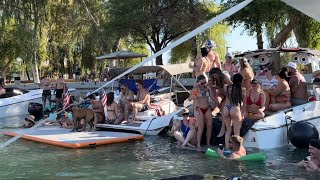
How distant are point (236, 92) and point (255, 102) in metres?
0.81

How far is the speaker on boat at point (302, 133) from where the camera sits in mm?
10049

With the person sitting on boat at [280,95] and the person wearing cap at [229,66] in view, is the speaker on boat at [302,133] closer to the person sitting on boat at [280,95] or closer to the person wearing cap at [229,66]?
the person sitting on boat at [280,95]

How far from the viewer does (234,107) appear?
33.1 ft

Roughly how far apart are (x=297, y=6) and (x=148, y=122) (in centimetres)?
915

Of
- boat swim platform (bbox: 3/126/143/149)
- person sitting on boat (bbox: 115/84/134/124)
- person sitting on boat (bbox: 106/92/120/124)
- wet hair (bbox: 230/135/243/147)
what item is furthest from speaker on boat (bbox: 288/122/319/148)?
person sitting on boat (bbox: 106/92/120/124)

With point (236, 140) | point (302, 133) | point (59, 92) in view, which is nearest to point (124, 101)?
point (236, 140)

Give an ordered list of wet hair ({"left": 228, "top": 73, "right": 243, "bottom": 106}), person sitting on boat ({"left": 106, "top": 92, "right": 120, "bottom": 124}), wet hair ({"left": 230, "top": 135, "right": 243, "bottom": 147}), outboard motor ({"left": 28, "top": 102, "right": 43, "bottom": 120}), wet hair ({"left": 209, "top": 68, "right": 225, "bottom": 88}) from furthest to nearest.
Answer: outboard motor ({"left": 28, "top": 102, "right": 43, "bottom": 120}) → person sitting on boat ({"left": 106, "top": 92, "right": 120, "bottom": 124}) → wet hair ({"left": 209, "top": 68, "right": 225, "bottom": 88}) → wet hair ({"left": 228, "top": 73, "right": 243, "bottom": 106}) → wet hair ({"left": 230, "top": 135, "right": 243, "bottom": 147})

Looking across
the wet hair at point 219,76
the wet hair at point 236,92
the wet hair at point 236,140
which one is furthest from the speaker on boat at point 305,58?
the wet hair at point 236,140

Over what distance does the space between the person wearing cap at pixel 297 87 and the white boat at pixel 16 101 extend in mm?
13652

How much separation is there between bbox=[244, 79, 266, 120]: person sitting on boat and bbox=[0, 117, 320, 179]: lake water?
0.88 m

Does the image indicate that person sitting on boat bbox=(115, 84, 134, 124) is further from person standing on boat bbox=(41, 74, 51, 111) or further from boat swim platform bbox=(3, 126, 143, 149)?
person standing on boat bbox=(41, 74, 51, 111)

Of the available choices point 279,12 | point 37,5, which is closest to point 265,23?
point 279,12

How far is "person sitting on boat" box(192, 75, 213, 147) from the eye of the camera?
1073 cm

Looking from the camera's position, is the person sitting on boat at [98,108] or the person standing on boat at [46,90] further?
the person standing on boat at [46,90]
